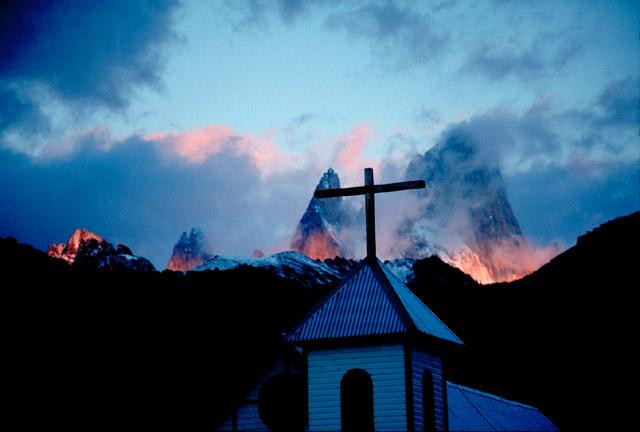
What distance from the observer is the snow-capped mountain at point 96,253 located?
145 meters

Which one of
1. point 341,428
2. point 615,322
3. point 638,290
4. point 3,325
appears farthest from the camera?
point 638,290

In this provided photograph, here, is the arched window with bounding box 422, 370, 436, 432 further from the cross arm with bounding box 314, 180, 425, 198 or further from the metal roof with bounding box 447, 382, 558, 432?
the cross arm with bounding box 314, 180, 425, 198

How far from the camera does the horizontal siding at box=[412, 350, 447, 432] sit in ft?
72.6

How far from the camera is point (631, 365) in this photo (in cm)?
5838

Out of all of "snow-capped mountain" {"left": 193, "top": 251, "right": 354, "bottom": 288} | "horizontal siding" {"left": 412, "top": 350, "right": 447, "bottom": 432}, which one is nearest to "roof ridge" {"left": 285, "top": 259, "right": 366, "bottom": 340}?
"horizontal siding" {"left": 412, "top": 350, "right": 447, "bottom": 432}

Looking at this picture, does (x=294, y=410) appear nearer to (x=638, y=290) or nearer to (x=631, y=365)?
(x=631, y=365)

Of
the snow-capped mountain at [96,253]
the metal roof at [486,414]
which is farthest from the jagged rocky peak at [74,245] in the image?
the metal roof at [486,414]

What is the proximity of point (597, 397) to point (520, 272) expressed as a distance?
140 meters

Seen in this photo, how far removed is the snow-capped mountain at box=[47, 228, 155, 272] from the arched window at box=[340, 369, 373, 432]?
115244mm

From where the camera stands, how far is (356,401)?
22344 millimetres

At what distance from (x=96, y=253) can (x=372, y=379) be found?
143 meters

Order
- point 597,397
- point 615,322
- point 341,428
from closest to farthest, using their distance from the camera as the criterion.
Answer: point 341,428
point 597,397
point 615,322

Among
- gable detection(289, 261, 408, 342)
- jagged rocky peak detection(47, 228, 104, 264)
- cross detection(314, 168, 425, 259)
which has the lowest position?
gable detection(289, 261, 408, 342)

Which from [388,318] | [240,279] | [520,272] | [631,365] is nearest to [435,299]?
[240,279]
